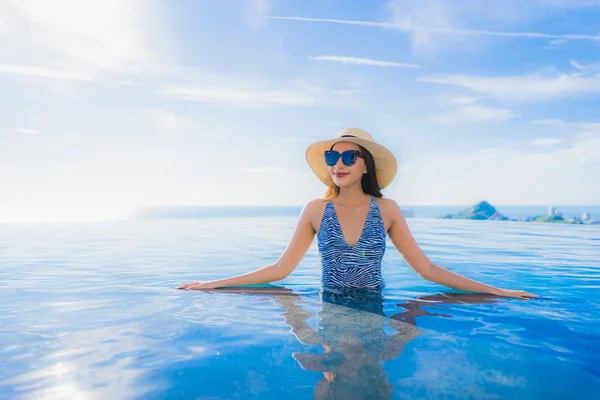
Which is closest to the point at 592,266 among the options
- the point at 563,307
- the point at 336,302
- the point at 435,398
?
the point at 563,307

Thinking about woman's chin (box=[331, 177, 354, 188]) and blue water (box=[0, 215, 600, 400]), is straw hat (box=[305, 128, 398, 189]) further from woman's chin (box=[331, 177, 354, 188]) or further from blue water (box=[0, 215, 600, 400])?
blue water (box=[0, 215, 600, 400])

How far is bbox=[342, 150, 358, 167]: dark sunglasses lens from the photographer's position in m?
5.00

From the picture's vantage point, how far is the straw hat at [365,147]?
5064mm

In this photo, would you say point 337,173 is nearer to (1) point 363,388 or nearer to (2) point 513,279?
(1) point 363,388

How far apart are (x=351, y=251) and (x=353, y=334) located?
61.0 inches

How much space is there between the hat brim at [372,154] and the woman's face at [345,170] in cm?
6

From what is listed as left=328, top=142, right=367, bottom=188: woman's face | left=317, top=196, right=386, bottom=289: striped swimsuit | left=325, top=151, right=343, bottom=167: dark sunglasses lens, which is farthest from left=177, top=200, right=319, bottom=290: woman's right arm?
left=325, top=151, right=343, bottom=167: dark sunglasses lens

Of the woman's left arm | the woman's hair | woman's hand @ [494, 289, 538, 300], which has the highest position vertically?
the woman's hair

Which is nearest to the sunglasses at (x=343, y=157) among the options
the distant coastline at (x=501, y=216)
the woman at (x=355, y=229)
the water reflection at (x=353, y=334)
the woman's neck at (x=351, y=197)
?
the woman at (x=355, y=229)

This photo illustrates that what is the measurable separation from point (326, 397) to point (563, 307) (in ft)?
11.2

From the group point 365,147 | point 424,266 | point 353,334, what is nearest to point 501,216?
point 424,266

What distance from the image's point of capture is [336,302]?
4.86 metres

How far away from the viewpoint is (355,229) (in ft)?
16.9

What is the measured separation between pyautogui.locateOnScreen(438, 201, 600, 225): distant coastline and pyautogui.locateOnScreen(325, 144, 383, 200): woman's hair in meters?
22.3
